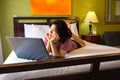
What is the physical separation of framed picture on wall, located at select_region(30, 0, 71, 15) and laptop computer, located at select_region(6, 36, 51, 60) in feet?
7.42

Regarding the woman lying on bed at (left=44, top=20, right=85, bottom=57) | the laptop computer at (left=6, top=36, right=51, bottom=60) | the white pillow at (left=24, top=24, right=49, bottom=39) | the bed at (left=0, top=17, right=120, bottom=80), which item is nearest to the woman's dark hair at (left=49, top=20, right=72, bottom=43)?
the woman lying on bed at (left=44, top=20, right=85, bottom=57)

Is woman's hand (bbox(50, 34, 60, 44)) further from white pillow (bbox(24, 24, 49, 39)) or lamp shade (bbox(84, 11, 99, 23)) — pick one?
lamp shade (bbox(84, 11, 99, 23))

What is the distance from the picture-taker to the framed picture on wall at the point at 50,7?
167 inches

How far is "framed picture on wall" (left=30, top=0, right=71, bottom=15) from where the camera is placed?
167 inches

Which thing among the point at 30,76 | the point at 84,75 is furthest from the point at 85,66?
the point at 30,76

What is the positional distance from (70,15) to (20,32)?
128 centimetres

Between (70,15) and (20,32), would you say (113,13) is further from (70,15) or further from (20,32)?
(20,32)

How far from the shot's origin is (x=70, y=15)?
4.50m

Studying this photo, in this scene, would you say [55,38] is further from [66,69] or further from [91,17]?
[91,17]

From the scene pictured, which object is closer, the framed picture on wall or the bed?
the bed

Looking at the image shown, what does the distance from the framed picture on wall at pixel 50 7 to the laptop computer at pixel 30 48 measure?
2261mm

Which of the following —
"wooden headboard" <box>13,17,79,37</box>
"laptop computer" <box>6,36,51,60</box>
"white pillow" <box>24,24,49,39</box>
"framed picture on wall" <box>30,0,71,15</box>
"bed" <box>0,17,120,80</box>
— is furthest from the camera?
"framed picture on wall" <box>30,0,71,15</box>

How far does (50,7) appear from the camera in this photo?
430 centimetres

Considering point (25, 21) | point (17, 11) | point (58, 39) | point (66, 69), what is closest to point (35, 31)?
point (25, 21)
